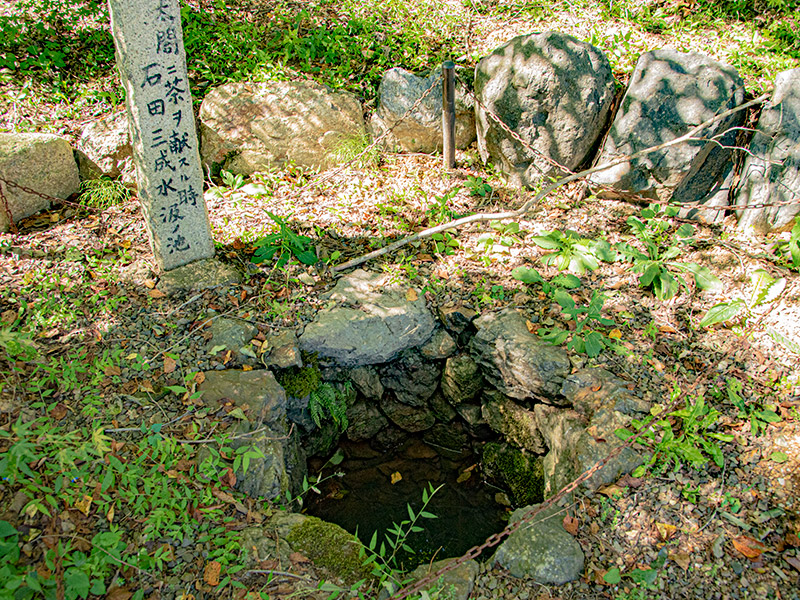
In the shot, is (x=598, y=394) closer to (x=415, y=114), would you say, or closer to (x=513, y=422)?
(x=513, y=422)

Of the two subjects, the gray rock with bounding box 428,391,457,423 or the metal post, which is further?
the metal post

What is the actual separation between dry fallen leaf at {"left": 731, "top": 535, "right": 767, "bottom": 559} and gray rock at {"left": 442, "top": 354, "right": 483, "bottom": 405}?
1.87 metres

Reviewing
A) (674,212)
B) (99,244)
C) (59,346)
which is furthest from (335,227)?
(674,212)

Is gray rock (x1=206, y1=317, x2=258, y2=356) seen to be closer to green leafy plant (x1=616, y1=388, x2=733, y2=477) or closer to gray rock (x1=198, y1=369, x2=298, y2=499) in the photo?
gray rock (x1=198, y1=369, x2=298, y2=499)

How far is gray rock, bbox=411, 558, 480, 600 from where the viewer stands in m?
2.53

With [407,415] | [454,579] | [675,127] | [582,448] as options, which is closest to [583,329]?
[582,448]

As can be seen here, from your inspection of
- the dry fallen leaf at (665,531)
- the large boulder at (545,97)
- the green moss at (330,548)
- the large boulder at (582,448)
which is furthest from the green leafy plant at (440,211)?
the dry fallen leaf at (665,531)

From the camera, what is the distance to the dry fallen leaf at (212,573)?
2.39 m

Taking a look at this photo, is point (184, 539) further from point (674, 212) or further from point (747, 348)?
point (674, 212)

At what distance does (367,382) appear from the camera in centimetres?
397

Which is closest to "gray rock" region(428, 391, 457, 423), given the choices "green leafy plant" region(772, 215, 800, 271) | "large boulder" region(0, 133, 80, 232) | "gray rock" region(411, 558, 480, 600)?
"gray rock" region(411, 558, 480, 600)

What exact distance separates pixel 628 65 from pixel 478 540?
4.34 meters

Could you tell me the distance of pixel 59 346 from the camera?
10.4 ft

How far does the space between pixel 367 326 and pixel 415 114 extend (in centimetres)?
238
